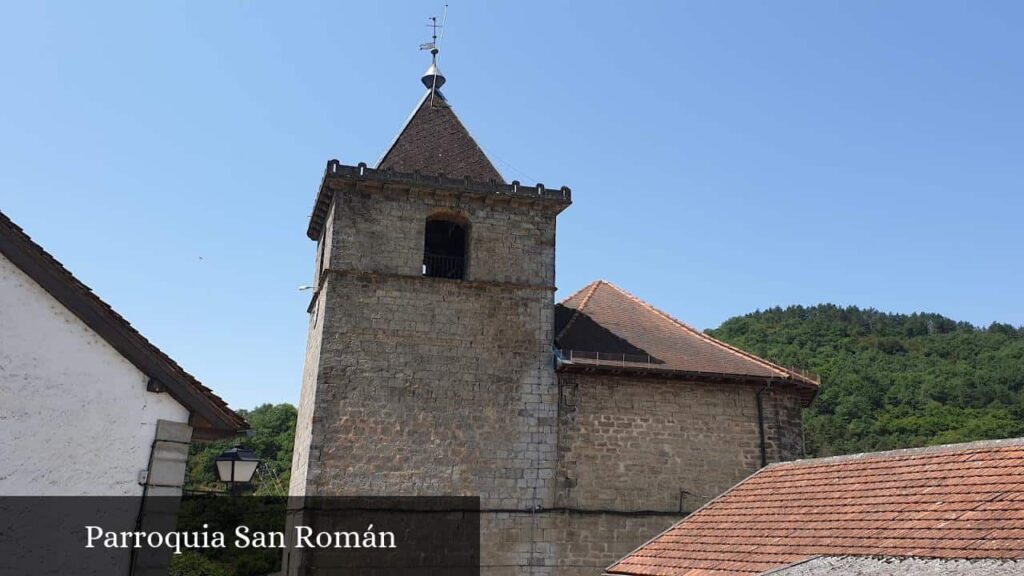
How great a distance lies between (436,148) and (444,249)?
2035mm

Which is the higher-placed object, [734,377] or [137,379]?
[734,377]

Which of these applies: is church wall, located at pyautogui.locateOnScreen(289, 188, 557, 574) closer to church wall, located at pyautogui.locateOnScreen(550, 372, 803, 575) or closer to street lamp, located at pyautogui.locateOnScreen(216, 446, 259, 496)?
church wall, located at pyautogui.locateOnScreen(550, 372, 803, 575)

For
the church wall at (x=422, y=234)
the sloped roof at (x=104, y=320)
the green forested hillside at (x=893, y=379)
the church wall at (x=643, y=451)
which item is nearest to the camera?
the sloped roof at (x=104, y=320)

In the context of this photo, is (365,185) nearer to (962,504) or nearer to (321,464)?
(321,464)

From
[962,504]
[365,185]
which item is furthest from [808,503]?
[365,185]

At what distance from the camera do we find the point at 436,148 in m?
16.1

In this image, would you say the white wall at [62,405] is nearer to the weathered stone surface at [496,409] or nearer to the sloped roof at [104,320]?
the sloped roof at [104,320]

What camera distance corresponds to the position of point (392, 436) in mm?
13547

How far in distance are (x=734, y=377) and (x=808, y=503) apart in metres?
5.51

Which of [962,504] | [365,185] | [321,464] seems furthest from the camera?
[365,185]

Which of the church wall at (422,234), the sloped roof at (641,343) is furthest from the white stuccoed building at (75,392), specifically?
the sloped roof at (641,343)

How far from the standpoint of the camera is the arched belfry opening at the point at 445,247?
15453 mm

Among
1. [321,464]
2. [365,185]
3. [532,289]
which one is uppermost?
[365,185]

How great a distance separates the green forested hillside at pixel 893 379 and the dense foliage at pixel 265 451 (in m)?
23.8
